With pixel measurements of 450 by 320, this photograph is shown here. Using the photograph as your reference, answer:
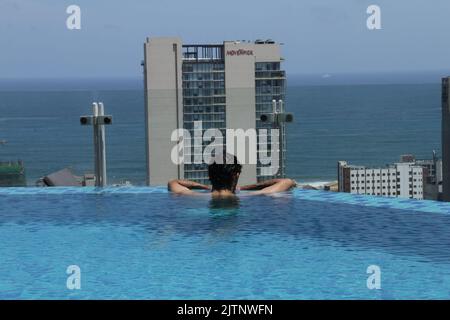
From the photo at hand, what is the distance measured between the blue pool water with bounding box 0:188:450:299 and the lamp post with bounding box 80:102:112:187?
0.67 m

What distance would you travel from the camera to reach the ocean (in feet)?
221

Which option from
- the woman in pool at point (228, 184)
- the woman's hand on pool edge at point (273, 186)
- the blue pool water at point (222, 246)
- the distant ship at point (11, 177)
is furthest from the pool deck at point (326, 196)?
the distant ship at point (11, 177)

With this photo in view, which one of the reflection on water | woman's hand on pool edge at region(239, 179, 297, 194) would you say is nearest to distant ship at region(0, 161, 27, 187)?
woman's hand on pool edge at region(239, 179, 297, 194)

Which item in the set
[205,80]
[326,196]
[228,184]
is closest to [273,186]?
[326,196]

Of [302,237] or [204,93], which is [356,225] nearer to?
[302,237]

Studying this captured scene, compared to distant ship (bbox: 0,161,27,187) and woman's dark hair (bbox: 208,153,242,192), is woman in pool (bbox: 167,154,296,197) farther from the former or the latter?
distant ship (bbox: 0,161,27,187)

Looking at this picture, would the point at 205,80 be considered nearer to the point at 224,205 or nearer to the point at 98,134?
the point at 98,134

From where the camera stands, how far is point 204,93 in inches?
1937

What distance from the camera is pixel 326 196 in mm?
11164

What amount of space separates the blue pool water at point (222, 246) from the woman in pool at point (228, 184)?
0.18m

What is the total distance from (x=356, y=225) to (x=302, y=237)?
878 mm

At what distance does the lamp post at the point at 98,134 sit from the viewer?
1214 cm

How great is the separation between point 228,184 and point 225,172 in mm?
184

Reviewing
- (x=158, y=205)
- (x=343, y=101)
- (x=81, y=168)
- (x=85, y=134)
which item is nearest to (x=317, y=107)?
(x=343, y=101)
